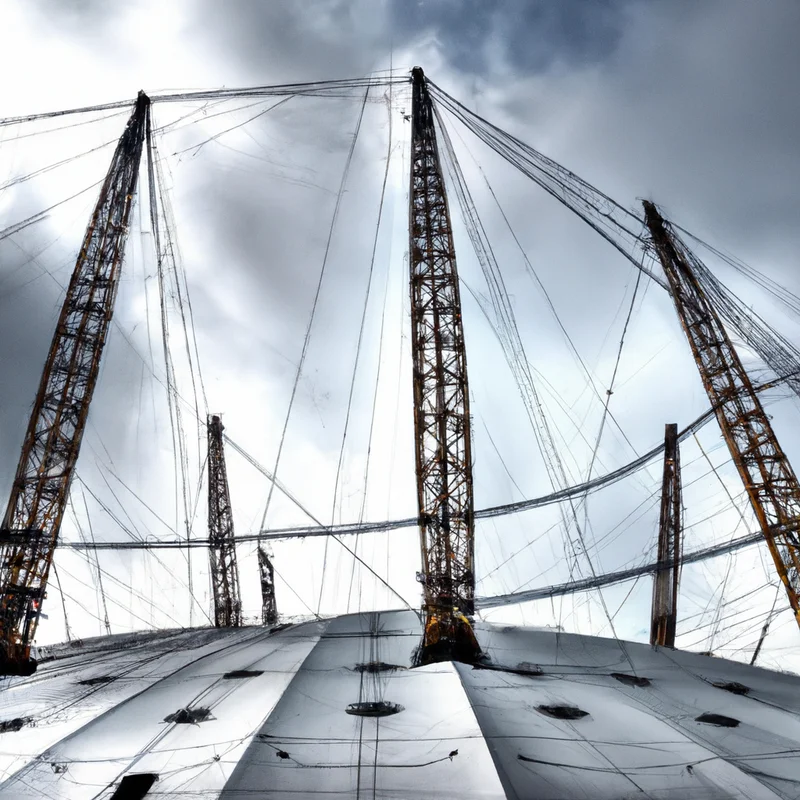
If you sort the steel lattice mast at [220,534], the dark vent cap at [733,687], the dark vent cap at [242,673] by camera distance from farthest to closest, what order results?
the steel lattice mast at [220,534] < the dark vent cap at [733,687] < the dark vent cap at [242,673]

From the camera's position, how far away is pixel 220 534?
48.7 metres

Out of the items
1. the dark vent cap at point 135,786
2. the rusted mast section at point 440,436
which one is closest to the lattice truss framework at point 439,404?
the rusted mast section at point 440,436

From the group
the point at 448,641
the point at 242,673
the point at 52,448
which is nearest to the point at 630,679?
the point at 448,641

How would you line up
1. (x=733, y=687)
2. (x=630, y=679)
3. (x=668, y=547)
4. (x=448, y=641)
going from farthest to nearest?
(x=668, y=547) → (x=448, y=641) → (x=733, y=687) → (x=630, y=679)

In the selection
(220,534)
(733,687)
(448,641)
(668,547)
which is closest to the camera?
(733,687)

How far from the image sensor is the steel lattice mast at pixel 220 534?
4844 centimetres

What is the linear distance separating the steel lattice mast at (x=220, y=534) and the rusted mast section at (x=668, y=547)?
3017 cm

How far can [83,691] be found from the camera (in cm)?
2089

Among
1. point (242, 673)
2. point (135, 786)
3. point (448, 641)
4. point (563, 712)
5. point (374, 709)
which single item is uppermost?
point (448, 641)

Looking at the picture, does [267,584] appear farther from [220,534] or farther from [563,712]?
[563,712]

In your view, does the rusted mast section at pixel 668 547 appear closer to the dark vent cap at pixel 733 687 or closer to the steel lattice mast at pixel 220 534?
the dark vent cap at pixel 733 687

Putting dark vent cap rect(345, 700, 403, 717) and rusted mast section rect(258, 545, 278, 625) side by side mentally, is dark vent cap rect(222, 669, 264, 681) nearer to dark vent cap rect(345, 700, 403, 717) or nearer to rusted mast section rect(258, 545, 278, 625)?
dark vent cap rect(345, 700, 403, 717)

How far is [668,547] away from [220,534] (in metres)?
32.1

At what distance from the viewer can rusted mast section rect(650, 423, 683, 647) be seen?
34.3m
